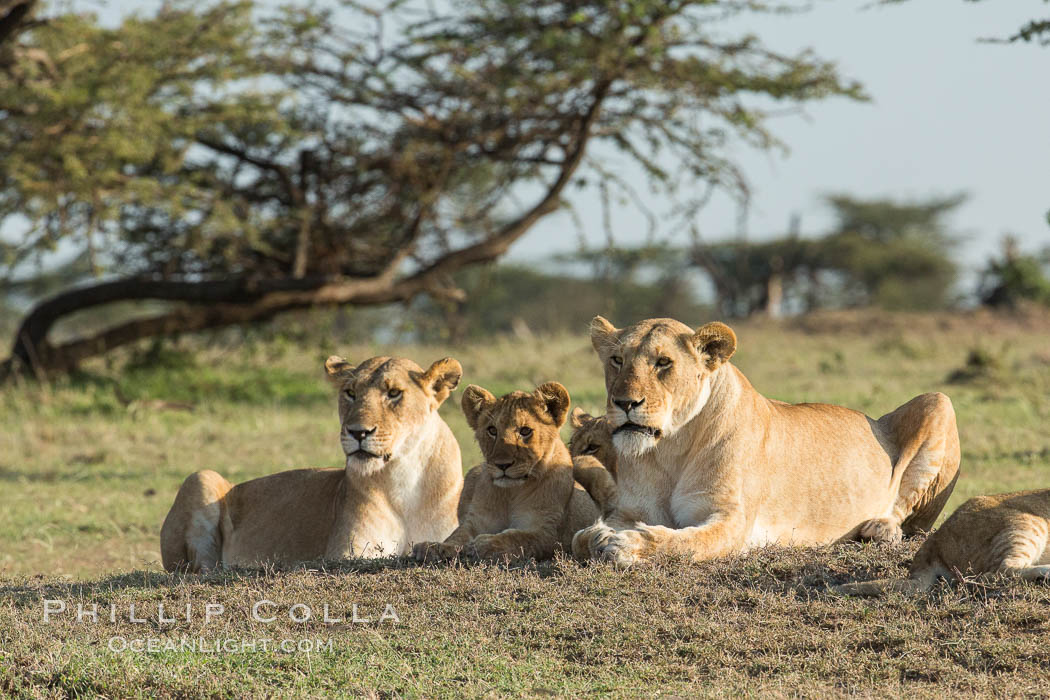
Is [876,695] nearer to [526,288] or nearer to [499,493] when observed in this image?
[499,493]

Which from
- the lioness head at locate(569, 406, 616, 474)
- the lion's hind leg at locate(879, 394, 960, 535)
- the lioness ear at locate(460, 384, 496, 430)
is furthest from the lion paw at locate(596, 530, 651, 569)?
the lion's hind leg at locate(879, 394, 960, 535)

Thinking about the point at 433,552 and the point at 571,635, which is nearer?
the point at 571,635

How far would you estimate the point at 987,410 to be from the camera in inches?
507

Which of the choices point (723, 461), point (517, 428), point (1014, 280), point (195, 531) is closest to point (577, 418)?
point (517, 428)

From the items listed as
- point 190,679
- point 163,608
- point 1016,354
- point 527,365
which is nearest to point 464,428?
point 527,365

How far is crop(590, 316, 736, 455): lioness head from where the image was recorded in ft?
17.5

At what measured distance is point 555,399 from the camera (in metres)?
6.10

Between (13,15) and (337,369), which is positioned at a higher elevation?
(13,15)

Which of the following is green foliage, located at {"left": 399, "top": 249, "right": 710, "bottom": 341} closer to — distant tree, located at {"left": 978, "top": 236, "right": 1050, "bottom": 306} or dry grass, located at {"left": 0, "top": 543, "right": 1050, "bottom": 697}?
distant tree, located at {"left": 978, "top": 236, "right": 1050, "bottom": 306}

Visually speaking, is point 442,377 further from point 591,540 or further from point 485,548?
point 591,540

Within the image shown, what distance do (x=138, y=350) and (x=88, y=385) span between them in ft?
4.67

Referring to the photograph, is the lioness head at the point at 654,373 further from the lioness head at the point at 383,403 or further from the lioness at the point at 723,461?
the lioness head at the point at 383,403

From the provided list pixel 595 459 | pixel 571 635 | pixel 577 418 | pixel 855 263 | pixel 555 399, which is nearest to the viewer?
pixel 571 635

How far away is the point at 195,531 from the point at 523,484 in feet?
6.57
